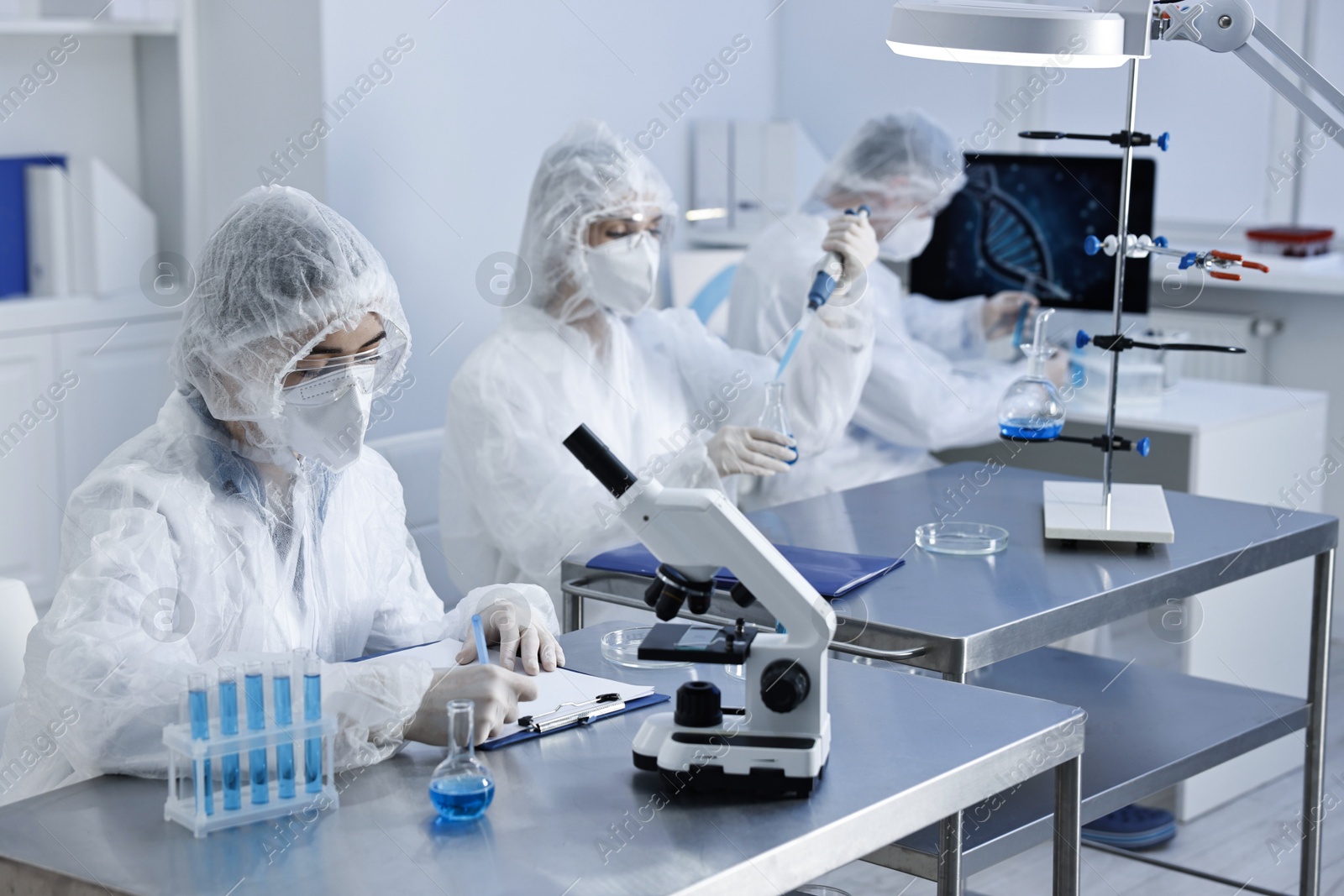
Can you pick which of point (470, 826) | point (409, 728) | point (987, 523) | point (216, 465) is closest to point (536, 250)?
point (987, 523)

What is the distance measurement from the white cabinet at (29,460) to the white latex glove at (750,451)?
72.7 inches

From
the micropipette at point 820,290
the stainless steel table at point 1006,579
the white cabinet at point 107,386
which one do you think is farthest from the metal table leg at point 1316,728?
the white cabinet at point 107,386

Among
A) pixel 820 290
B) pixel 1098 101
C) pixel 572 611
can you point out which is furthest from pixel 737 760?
pixel 1098 101

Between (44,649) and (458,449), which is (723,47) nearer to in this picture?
(458,449)

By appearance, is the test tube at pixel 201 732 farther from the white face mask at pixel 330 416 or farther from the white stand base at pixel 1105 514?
the white stand base at pixel 1105 514

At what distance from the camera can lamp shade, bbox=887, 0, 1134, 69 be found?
1773mm

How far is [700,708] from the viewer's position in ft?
4.17

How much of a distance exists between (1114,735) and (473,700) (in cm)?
116

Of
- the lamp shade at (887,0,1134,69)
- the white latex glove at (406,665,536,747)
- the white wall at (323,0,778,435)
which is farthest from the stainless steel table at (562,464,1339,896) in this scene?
the white wall at (323,0,778,435)

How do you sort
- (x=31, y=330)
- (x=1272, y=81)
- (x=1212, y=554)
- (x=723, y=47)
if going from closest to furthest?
(x=1272, y=81), (x=1212, y=554), (x=31, y=330), (x=723, y=47)

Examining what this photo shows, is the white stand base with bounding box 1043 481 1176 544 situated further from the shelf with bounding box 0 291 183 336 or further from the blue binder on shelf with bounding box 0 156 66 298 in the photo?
the blue binder on shelf with bounding box 0 156 66 298

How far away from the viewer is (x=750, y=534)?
1.23m

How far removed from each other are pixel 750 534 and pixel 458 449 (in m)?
1.29

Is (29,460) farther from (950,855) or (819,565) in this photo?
(950,855)
